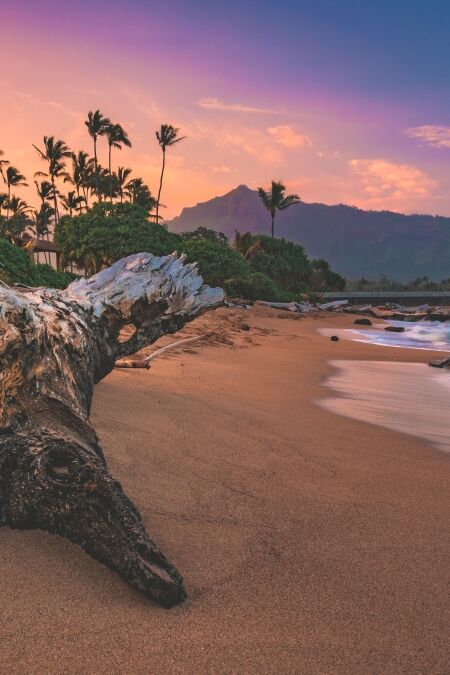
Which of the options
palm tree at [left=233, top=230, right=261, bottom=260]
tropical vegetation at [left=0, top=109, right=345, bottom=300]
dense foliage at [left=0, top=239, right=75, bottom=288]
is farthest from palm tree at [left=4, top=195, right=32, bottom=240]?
dense foliage at [left=0, top=239, right=75, bottom=288]

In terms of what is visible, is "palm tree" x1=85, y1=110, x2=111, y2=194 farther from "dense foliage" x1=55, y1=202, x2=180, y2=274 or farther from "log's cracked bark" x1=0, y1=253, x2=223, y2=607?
"log's cracked bark" x1=0, y1=253, x2=223, y2=607

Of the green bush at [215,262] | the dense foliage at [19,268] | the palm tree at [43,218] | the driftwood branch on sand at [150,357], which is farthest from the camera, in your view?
the palm tree at [43,218]

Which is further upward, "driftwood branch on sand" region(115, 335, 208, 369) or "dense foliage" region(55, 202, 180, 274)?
Result: "dense foliage" region(55, 202, 180, 274)

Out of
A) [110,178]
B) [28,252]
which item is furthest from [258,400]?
[110,178]

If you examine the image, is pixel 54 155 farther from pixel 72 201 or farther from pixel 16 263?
pixel 16 263

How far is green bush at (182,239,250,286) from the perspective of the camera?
1352 inches

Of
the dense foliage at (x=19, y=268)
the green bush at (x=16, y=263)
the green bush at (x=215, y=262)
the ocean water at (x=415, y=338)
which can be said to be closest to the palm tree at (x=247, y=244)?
the green bush at (x=215, y=262)

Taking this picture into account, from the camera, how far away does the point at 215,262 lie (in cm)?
3469

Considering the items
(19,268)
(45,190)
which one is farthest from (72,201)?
(19,268)

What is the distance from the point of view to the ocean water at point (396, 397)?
17.6ft

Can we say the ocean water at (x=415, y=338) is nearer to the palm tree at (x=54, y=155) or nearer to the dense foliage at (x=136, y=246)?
→ the dense foliage at (x=136, y=246)

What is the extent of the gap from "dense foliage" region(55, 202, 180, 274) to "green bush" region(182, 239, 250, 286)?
1.41 meters

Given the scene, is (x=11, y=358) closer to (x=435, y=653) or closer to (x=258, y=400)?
(x=435, y=653)

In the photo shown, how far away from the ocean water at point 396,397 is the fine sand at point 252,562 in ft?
2.95
